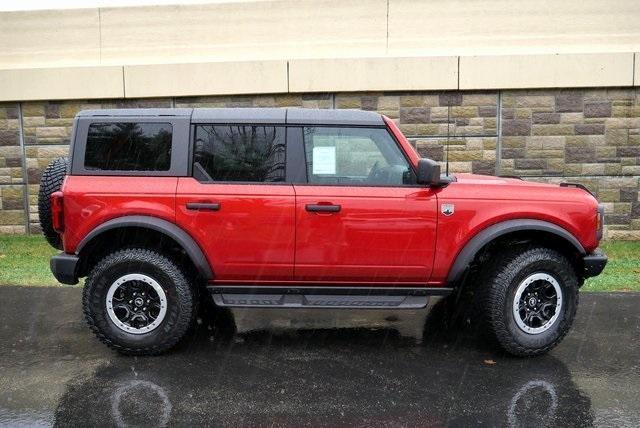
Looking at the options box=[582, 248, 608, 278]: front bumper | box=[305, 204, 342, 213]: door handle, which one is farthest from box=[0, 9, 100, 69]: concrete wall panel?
box=[582, 248, 608, 278]: front bumper

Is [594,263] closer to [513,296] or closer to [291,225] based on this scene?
[513,296]

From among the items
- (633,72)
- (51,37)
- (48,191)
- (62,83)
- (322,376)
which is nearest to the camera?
(322,376)

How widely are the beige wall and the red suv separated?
473cm

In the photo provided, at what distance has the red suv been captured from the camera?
432 cm

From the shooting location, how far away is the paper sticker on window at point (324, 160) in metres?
4.44

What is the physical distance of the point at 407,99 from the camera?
29.7 ft

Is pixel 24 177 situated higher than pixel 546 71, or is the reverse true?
pixel 546 71

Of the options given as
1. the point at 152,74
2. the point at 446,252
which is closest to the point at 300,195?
the point at 446,252

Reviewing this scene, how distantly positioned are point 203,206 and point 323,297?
1.15 meters

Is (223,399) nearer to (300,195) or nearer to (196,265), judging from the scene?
(196,265)

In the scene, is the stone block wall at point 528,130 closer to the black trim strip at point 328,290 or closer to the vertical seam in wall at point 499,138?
the vertical seam in wall at point 499,138

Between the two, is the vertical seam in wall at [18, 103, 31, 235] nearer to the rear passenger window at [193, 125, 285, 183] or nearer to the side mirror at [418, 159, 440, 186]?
Answer: the rear passenger window at [193, 125, 285, 183]

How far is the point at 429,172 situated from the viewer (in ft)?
13.9

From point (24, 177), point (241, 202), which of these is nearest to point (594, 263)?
point (241, 202)
